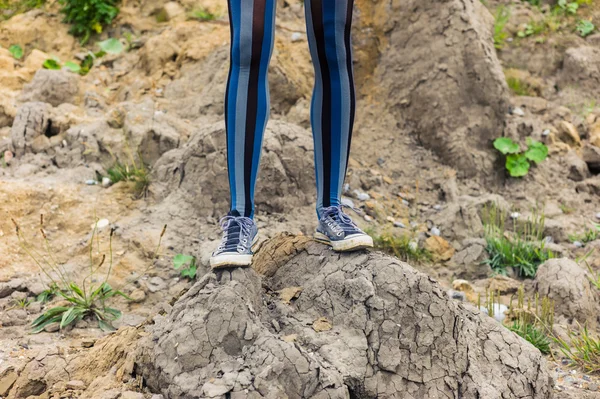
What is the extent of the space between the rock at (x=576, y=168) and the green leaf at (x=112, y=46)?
13.9 ft

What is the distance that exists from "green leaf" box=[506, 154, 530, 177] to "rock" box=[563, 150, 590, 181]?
41cm

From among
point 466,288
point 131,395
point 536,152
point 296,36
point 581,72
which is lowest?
point 466,288

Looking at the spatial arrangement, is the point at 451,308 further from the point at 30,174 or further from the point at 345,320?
the point at 30,174

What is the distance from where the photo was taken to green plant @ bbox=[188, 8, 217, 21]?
6.03 metres

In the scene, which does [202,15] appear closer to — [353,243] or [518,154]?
[518,154]

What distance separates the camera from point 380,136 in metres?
5.51

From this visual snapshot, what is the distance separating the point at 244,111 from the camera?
8.84 ft

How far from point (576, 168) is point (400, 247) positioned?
205cm

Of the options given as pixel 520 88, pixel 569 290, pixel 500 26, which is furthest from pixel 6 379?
pixel 500 26

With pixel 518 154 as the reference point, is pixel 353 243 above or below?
above

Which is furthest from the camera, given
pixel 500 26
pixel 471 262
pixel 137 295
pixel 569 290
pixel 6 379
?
pixel 500 26

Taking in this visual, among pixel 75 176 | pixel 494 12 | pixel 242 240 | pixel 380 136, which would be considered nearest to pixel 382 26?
pixel 380 136

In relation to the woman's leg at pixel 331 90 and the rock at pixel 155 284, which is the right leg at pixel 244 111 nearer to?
the woman's leg at pixel 331 90

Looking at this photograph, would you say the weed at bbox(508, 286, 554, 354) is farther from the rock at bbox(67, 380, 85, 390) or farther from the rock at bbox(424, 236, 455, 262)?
the rock at bbox(67, 380, 85, 390)
